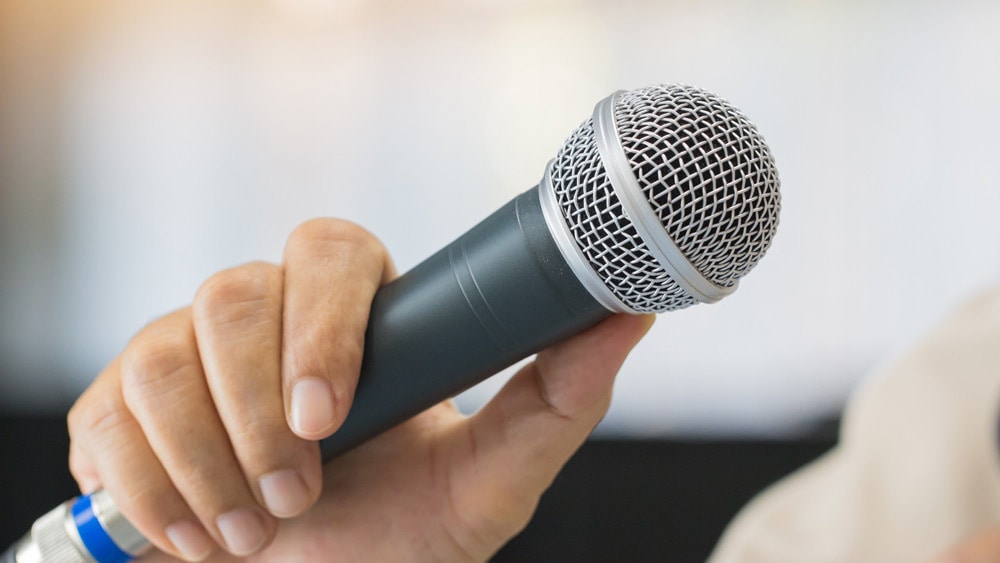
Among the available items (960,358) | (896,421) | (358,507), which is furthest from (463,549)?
(960,358)

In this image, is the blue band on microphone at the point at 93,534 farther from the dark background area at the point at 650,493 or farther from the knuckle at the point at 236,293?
the dark background area at the point at 650,493

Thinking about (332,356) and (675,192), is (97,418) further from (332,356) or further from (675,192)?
(675,192)

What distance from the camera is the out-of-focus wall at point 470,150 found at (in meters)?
2.36

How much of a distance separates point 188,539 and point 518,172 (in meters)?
1.82

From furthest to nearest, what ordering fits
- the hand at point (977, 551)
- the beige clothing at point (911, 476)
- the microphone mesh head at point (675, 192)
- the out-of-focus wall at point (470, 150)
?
1. the out-of-focus wall at point (470, 150)
2. the beige clothing at point (911, 476)
3. the hand at point (977, 551)
4. the microphone mesh head at point (675, 192)

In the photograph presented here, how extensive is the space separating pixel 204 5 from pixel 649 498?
6.94 ft

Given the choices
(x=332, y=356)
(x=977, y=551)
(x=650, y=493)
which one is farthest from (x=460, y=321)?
(x=650, y=493)

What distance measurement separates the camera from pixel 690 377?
2.44 metres

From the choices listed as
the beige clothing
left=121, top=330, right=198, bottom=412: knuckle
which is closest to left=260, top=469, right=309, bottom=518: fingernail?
left=121, top=330, right=198, bottom=412: knuckle

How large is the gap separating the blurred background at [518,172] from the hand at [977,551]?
59.2 inches

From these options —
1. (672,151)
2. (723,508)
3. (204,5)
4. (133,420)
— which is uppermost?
(204,5)

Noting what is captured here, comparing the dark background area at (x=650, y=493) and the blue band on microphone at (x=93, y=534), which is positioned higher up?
the blue band on microphone at (x=93, y=534)

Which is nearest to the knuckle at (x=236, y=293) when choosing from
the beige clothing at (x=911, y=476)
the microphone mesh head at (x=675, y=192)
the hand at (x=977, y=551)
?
the microphone mesh head at (x=675, y=192)

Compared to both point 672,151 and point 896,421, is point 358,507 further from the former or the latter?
point 896,421
